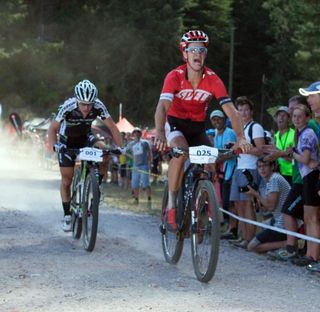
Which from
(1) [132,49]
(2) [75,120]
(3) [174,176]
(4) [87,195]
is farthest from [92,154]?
(1) [132,49]

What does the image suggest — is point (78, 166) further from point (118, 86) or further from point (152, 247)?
point (118, 86)

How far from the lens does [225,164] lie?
37.0ft

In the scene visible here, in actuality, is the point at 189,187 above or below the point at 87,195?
above

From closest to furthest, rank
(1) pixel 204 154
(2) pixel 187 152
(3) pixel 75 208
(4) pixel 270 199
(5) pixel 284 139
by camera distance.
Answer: (1) pixel 204 154, (2) pixel 187 152, (4) pixel 270 199, (3) pixel 75 208, (5) pixel 284 139

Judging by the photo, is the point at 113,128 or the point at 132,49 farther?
the point at 132,49

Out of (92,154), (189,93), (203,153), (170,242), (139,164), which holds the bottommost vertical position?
(170,242)

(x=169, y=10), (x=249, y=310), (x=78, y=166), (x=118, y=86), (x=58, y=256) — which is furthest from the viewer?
(x=118, y=86)

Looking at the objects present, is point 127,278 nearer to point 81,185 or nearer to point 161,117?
point 161,117

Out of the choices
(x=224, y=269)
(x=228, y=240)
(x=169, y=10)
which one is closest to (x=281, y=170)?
(x=228, y=240)

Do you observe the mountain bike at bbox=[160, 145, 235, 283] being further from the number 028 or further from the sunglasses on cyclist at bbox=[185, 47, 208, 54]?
the sunglasses on cyclist at bbox=[185, 47, 208, 54]

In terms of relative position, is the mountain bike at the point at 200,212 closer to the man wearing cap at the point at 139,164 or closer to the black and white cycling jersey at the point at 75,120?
the black and white cycling jersey at the point at 75,120

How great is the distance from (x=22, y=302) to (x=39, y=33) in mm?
58984

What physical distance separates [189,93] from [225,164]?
3763 millimetres

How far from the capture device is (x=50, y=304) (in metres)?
6.06
